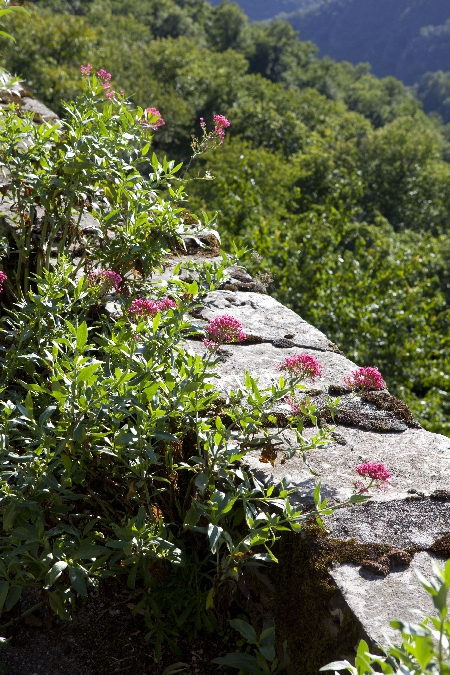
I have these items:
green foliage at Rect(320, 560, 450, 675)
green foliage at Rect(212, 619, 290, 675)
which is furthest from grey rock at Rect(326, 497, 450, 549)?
green foliage at Rect(320, 560, 450, 675)

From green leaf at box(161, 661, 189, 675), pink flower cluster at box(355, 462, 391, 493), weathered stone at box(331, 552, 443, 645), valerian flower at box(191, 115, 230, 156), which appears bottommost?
green leaf at box(161, 661, 189, 675)

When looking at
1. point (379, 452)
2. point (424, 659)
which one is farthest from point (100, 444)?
point (424, 659)

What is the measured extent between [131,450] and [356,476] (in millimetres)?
628

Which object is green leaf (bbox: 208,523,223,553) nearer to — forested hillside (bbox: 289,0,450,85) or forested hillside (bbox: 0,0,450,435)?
forested hillside (bbox: 0,0,450,435)

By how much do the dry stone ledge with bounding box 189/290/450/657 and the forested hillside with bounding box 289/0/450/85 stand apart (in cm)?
14853

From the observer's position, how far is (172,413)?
5.18ft

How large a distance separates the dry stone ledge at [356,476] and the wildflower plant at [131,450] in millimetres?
105

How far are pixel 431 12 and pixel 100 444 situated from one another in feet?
547

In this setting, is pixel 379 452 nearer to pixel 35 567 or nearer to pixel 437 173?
pixel 35 567

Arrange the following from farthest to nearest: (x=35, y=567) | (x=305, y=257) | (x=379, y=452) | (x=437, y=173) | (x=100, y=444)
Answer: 1. (x=437, y=173)
2. (x=305, y=257)
3. (x=379, y=452)
4. (x=100, y=444)
5. (x=35, y=567)

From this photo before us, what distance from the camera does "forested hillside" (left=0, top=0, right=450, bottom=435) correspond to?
7605mm

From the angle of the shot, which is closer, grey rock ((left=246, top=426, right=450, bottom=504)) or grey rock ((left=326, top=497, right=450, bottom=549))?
grey rock ((left=326, top=497, right=450, bottom=549))

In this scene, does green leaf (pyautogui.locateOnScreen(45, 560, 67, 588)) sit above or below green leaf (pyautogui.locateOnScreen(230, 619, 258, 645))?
above

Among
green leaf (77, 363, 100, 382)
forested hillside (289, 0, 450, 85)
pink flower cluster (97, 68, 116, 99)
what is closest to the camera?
green leaf (77, 363, 100, 382)
